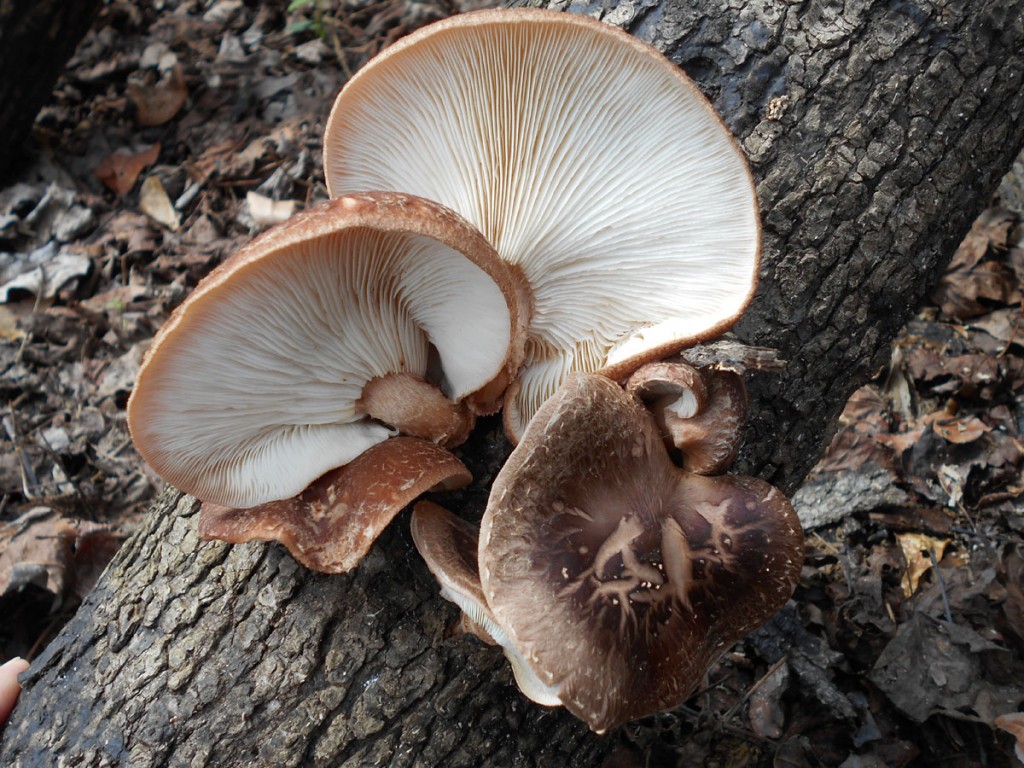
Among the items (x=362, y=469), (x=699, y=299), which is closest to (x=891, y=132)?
(x=699, y=299)

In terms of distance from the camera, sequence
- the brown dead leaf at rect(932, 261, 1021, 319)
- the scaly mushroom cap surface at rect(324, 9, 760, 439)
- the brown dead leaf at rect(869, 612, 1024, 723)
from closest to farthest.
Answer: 1. the scaly mushroom cap surface at rect(324, 9, 760, 439)
2. the brown dead leaf at rect(869, 612, 1024, 723)
3. the brown dead leaf at rect(932, 261, 1021, 319)

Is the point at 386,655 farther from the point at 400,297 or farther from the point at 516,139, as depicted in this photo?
the point at 516,139

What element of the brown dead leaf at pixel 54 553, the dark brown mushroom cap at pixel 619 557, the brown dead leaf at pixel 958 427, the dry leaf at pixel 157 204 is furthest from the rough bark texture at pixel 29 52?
the brown dead leaf at pixel 958 427

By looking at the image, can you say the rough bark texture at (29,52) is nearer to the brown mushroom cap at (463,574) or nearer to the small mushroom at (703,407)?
the brown mushroom cap at (463,574)

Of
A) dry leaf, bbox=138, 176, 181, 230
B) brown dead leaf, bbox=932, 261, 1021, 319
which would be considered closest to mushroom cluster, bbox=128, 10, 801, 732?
brown dead leaf, bbox=932, 261, 1021, 319

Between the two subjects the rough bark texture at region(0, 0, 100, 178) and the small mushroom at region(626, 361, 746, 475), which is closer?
the small mushroom at region(626, 361, 746, 475)

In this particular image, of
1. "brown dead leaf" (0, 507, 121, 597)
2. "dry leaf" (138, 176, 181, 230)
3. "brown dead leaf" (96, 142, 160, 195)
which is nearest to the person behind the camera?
"brown dead leaf" (0, 507, 121, 597)

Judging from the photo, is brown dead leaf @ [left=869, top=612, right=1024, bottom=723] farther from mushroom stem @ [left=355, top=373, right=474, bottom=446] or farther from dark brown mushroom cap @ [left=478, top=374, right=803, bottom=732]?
mushroom stem @ [left=355, top=373, right=474, bottom=446]
